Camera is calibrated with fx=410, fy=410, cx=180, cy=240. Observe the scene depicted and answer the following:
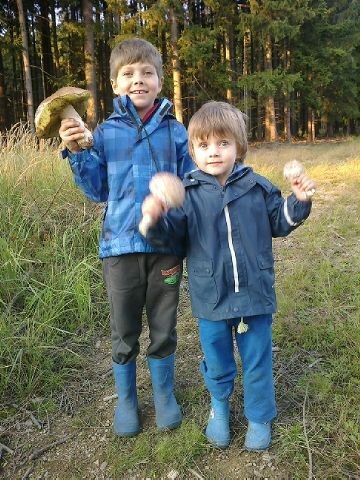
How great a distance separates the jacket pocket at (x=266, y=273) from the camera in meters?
1.90

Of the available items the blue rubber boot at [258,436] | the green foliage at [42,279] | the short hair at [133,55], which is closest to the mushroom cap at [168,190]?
the short hair at [133,55]

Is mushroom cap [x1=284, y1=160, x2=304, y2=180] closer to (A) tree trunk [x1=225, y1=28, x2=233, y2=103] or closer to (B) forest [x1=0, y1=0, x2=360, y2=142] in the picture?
(B) forest [x1=0, y1=0, x2=360, y2=142]

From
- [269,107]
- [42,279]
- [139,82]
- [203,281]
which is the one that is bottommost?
[42,279]

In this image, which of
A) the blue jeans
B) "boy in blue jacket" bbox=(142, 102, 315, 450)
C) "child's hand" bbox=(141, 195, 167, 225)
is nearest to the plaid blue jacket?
"boy in blue jacket" bbox=(142, 102, 315, 450)

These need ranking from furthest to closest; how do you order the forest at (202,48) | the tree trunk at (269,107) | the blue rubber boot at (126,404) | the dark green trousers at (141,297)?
the tree trunk at (269,107) < the forest at (202,48) < the blue rubber boot at (126,404) < the dark green trousers at (141,297)

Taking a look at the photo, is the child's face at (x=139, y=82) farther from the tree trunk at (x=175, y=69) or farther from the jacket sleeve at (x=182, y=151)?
the tree trunk at (x=175, y=69)

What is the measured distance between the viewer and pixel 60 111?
1940 millimetres

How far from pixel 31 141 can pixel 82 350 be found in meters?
3.65

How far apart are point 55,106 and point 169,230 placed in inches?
30.7

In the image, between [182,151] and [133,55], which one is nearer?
[133,55]

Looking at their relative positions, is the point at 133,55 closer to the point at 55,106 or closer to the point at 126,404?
the point at 55,106

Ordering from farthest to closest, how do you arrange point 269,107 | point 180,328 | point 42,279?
1. point 269,107
2. point 42,279
3. point 180,328

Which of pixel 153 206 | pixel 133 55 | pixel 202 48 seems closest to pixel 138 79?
pixel 133 55

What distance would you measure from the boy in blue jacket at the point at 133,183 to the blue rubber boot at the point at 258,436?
1.32 feet
